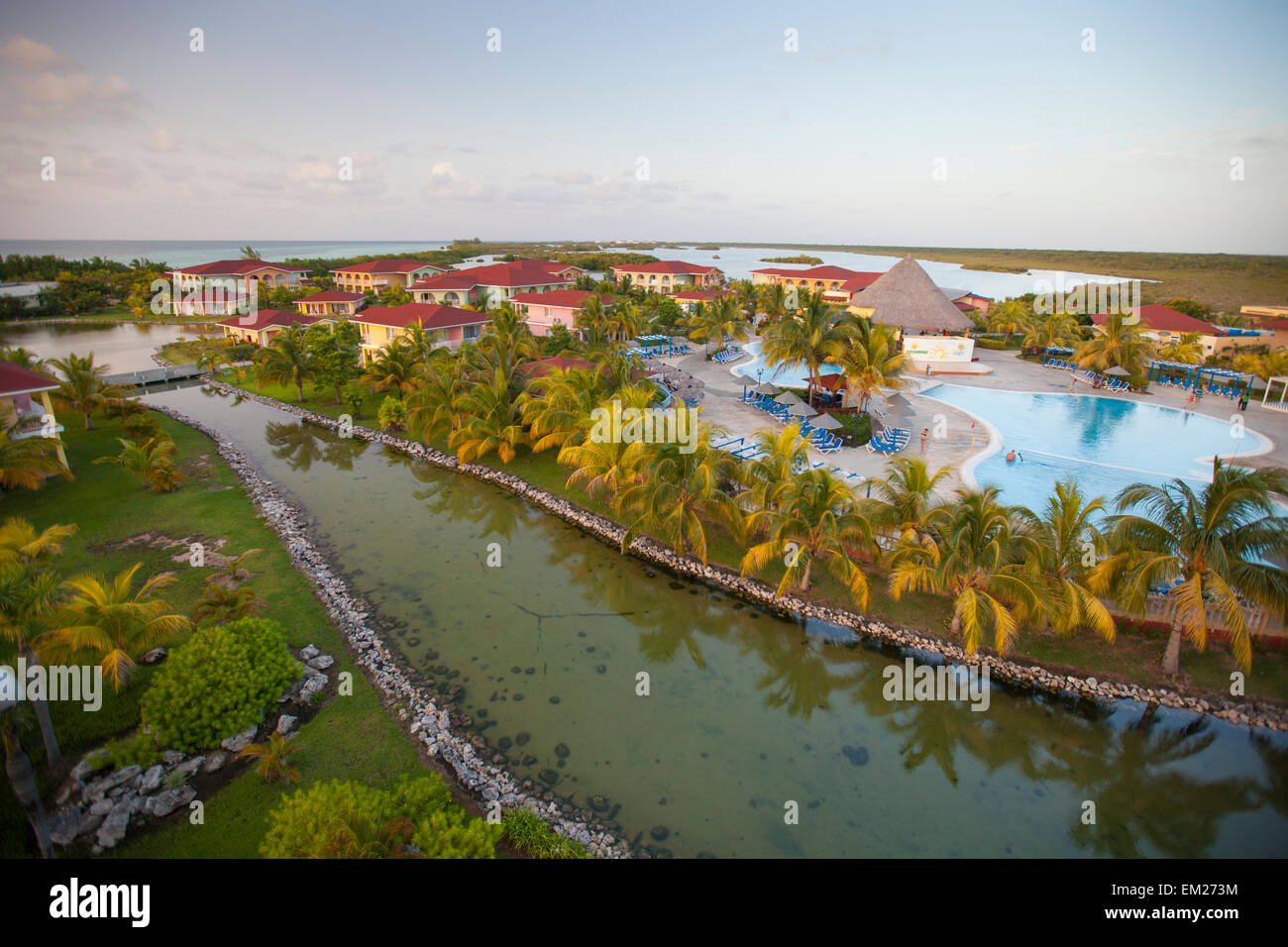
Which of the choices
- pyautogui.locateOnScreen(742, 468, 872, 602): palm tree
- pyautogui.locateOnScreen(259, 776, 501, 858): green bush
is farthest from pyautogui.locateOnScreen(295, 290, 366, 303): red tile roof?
pyautogui.locateOnScreen(259, 776, 501, 858): green bush

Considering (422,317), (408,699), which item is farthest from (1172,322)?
(408,699)

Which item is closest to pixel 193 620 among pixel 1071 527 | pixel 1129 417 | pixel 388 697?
pixel 388 697

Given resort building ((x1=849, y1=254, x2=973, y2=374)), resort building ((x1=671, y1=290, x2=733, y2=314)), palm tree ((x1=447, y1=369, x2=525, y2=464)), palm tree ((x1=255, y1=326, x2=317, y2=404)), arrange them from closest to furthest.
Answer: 1. palm tree ((x1=447, y1=369, x2=525, y2=464))
2. palm tree ((x1=255, y1=326, x2=317, y2=404))
3. resort building ((x1=849, y1=254, x2=973, y2=374))
4. resort building ((x1=671, y1=290, x2=733, y2=314))

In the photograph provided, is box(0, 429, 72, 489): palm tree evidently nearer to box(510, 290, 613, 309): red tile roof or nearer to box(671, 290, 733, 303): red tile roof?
box(510, 290, 613, 309): red tile roof

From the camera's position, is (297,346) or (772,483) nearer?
(772,483)

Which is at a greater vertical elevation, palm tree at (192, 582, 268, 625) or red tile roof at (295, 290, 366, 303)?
red tile roof at (295, 290, 366, 303)

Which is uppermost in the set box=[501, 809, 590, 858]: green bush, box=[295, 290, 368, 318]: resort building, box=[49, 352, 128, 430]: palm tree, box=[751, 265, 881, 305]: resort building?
box=[751, 265, 881, 305]: resort building

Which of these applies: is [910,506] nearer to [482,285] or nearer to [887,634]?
[887,634]
